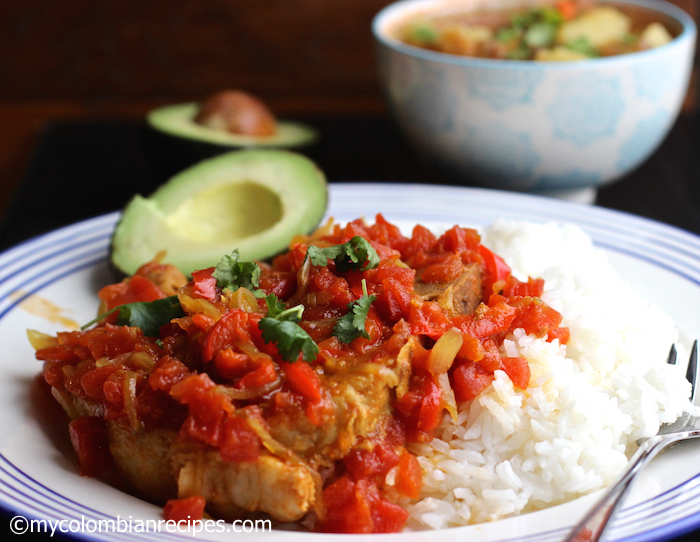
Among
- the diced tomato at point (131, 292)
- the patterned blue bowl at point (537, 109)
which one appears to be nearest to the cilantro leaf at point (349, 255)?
the diced tomato at point (131, 292)

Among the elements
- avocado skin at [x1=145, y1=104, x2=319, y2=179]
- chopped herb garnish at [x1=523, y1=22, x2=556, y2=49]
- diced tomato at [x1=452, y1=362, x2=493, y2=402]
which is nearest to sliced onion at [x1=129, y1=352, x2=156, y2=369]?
diced tomato at [x1=452, y1=362, x2=493, y2=402]

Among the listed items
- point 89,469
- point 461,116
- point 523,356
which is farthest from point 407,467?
point 461,116

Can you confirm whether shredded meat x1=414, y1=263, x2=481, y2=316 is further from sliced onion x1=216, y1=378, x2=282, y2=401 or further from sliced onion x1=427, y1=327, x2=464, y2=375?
sliced onion x1=216, y1=378, x2=282, y2=401

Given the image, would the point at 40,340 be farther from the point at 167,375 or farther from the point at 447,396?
the point at 447,396

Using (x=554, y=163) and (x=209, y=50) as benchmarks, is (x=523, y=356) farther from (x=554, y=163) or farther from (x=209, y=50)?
(x=209, y=50)

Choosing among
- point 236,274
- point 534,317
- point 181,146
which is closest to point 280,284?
point 236,274

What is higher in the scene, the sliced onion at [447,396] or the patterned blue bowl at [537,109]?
the patterned blue bowl at [537,109]

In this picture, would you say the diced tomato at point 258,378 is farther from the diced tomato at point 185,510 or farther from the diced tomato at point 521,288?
the diced tomato at point 521,288
